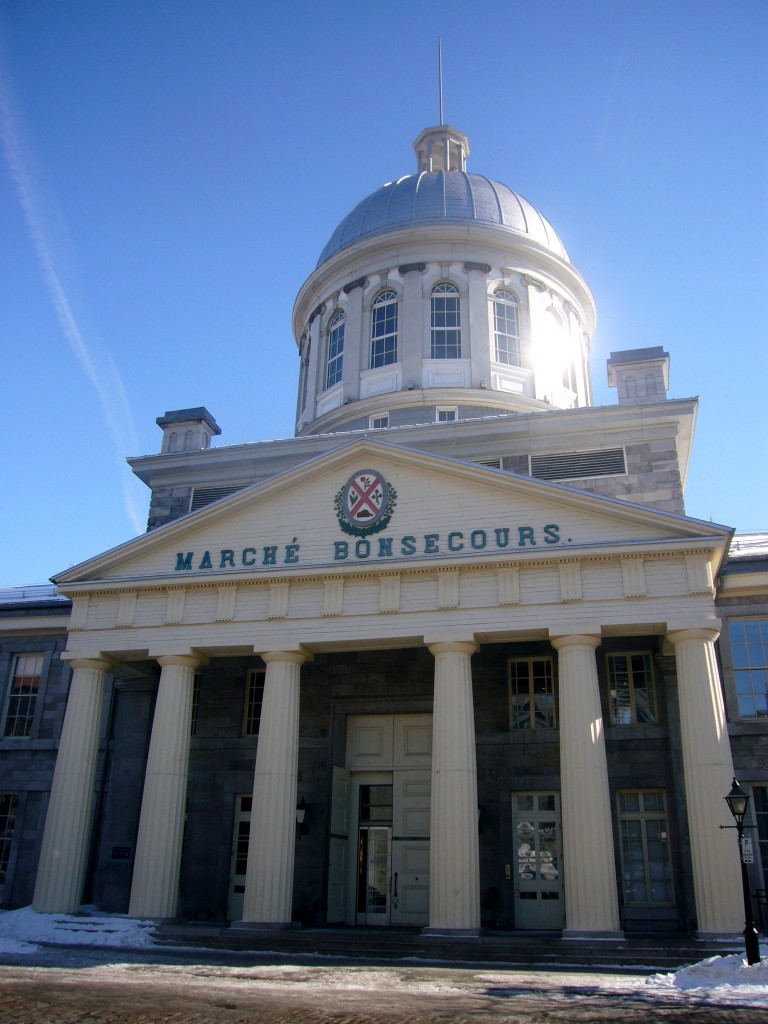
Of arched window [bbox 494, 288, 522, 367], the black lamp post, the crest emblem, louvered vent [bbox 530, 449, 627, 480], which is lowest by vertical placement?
the black lamp post

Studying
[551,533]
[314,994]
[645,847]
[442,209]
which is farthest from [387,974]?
[442,209]

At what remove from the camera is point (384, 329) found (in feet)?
110

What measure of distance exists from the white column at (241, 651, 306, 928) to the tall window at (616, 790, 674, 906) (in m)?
7.36

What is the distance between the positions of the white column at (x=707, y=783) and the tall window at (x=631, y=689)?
125 inches

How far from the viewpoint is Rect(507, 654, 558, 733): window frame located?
22375 millimetres

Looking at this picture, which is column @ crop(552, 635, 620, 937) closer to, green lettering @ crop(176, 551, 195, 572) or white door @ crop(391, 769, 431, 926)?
white door @ crop(391, 769, 431, 926)

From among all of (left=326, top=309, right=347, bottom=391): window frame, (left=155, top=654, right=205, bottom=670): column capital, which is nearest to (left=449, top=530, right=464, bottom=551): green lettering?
(left=155, top=654, right=205, bottom=670): column capital

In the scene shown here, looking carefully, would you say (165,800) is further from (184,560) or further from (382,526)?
(382,526)

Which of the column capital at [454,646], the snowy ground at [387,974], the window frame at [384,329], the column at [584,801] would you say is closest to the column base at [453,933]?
the column at [584,801]

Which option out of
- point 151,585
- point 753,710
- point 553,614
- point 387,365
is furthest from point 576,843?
point 387,365

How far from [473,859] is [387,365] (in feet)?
60.3

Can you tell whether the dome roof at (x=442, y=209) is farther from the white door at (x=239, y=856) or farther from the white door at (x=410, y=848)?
the white door at (x=239, y=856)

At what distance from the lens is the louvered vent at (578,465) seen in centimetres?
2470

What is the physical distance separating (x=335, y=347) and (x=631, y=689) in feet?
59.2
